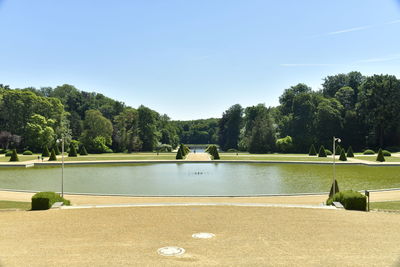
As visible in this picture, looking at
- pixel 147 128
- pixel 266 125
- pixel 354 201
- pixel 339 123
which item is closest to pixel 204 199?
pixel 354 201

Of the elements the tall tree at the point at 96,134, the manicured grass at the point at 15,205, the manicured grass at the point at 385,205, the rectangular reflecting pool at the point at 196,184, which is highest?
the tall tree at the point at 96,134

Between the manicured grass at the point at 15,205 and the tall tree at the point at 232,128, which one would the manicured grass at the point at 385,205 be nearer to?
the manicured grass at the point at 15,205

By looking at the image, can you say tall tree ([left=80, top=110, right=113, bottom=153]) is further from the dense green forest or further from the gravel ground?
the gravel ground

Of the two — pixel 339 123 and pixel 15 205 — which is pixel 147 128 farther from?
pixel 15 205

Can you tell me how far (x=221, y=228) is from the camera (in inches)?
416

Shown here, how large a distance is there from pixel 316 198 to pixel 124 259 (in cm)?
1337

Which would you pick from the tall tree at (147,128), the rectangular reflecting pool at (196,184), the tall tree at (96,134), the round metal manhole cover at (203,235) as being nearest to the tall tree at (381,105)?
the rectangular reflecting pool at (196,184)

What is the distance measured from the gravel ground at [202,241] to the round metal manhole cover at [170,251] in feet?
0.65

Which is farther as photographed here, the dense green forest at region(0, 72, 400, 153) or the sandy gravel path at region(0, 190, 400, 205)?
the dense green forest at region(0, 72, 400, 153)

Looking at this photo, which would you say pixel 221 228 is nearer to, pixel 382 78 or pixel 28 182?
pixel 28 182

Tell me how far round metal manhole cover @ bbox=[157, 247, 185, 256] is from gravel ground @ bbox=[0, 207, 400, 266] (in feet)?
0.65

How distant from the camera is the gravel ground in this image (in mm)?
7699

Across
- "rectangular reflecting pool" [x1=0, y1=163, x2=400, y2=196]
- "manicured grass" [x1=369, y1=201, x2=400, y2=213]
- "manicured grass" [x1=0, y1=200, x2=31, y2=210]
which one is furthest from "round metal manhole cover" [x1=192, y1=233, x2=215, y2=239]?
"rectangular reflecting pool" [x1=0, y1=163, x2=400, y2=196]

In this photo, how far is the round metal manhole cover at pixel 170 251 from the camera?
8.15m
